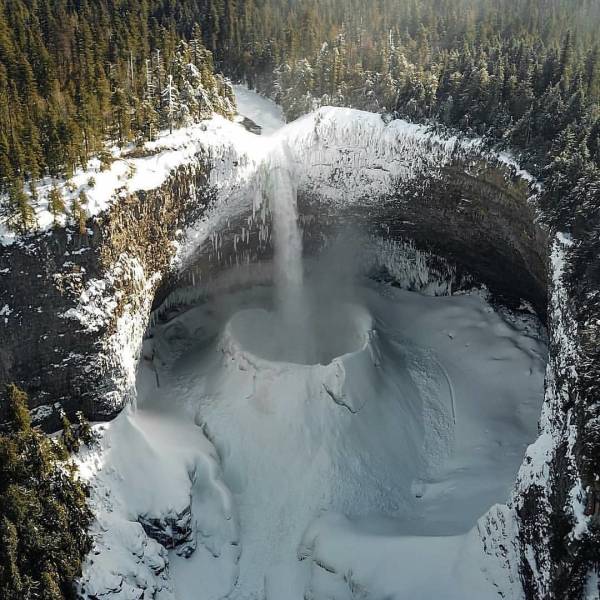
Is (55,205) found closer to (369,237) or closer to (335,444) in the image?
(335,444)

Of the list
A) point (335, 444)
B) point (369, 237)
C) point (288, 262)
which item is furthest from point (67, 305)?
point (369, 237)

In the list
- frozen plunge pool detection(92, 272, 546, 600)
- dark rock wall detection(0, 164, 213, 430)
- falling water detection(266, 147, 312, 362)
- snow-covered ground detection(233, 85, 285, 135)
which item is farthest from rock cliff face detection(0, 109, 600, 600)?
snow-covered ground detection(233, 85, 285, 135)

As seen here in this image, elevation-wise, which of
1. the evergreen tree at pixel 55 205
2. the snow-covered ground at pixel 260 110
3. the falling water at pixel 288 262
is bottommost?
the falling water at pixel 288 262

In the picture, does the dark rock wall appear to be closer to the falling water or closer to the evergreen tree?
the evergreen tree

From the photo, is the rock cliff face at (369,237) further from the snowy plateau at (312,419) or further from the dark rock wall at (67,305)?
the snowy plateau at (312,419)

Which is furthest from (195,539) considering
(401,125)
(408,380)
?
(401,125)

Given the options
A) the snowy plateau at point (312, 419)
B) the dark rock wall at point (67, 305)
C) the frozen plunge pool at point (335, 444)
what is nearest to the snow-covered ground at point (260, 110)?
the snowy plateau at point (312, 419)
